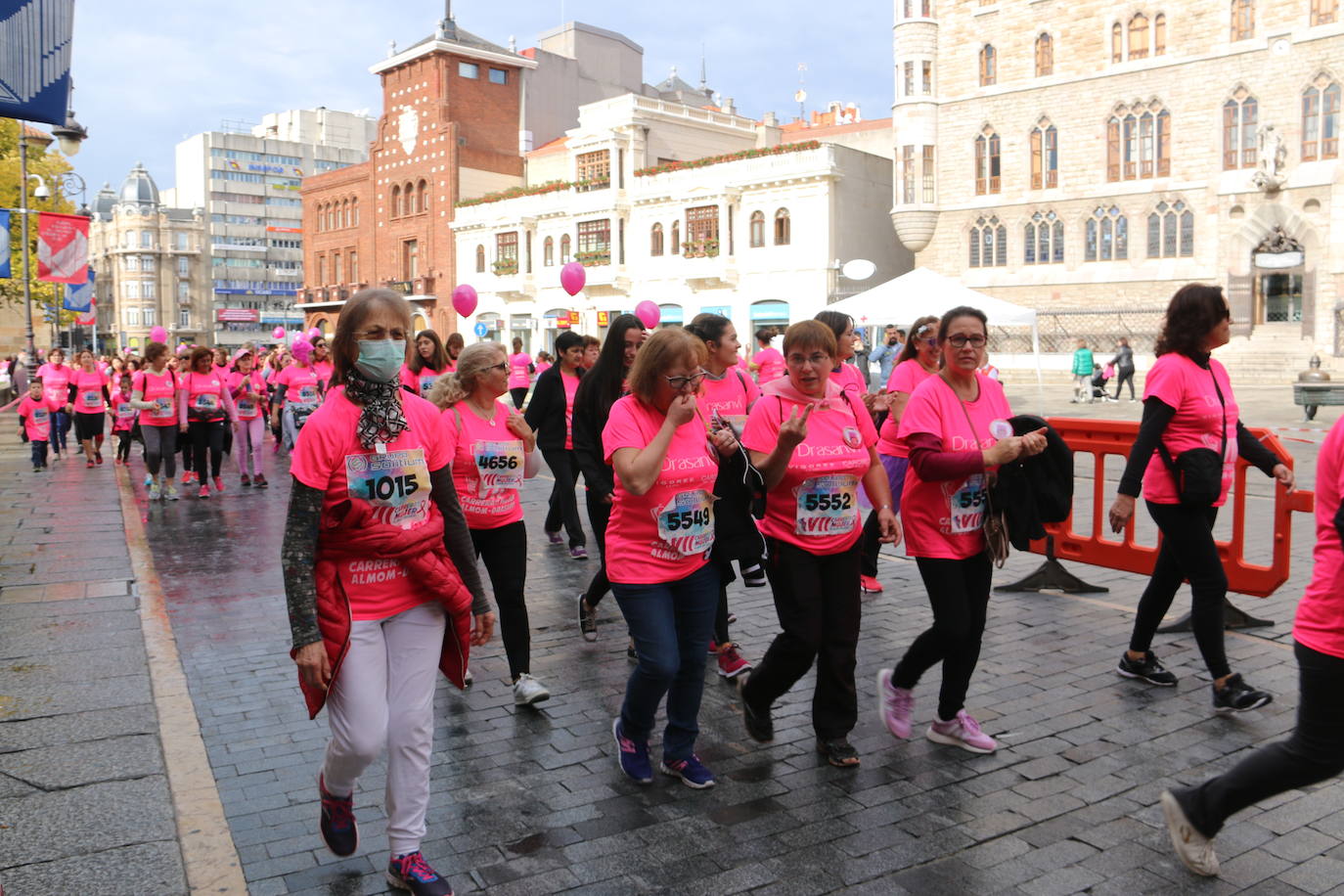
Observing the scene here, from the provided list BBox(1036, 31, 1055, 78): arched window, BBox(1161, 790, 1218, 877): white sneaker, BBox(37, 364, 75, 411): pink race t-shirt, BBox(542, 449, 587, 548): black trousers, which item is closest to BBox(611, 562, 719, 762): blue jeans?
BBox(1161, 790, 1218, 877): white sneaker

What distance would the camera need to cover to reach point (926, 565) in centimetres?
454

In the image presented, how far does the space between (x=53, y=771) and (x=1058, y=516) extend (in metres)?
4.18

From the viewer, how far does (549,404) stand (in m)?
7.89

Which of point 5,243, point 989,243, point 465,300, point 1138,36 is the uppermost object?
point 1138,36

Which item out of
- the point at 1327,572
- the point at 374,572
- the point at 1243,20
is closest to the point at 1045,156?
the point at 1243,20

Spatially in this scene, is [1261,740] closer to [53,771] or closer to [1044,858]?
[1044,858]

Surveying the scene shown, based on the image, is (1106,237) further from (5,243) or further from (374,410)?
(374,410)

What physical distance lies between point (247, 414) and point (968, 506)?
12052 mm

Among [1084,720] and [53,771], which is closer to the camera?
[53,771]

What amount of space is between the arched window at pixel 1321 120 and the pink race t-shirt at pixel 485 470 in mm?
37927

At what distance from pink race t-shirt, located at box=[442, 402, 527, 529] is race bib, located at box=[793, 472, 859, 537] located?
68.2 inches

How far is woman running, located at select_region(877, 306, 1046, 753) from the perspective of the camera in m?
4.42

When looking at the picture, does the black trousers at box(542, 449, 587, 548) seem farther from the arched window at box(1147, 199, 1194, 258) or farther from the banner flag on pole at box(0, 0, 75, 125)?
the arched window at box(1147, 199, 1194, 258)

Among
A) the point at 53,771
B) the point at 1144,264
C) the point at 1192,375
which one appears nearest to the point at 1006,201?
the point at 1144,264
